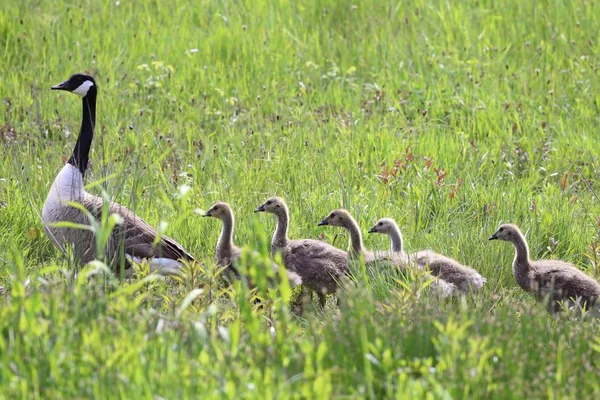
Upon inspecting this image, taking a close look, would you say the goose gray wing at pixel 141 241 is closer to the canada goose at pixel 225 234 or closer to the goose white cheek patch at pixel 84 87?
the canada goose at pixel 225 234

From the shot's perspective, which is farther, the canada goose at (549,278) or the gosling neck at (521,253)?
the gosling neck at (521,253)

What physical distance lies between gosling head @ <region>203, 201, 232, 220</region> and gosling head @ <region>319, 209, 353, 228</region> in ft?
2.27

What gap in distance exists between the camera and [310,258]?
7340 mm

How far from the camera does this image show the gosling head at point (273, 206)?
7.56 metres

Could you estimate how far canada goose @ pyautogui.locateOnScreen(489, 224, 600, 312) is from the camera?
673 cm

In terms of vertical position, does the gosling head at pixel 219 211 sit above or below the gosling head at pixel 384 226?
above

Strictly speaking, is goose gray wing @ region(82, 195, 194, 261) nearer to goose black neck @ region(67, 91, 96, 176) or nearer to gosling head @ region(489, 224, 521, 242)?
goose black neck @ region(67, 91, 96, 176)

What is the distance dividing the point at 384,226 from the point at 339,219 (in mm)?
340

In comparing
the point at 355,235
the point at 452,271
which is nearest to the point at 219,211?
the point at 355,235

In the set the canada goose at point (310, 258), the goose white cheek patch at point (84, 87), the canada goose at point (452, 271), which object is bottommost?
the canada goose at point (310, 258)

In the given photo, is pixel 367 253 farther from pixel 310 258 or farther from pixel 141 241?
pixel 141 241

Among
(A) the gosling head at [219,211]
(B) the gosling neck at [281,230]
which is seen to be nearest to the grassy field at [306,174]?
(B) the gosling neck at [281,230]

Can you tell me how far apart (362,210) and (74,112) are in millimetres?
3550

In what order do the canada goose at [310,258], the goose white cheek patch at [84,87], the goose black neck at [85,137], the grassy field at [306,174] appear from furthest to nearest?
the goose white cheek patch at [84,87] < the goose black neck at [85,137] < the canada goose at [310,258] < the grassy field at [306,174]
